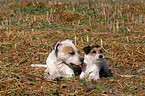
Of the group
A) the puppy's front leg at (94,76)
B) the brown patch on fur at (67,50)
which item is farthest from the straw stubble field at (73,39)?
the brown patch on fur at (67,50)

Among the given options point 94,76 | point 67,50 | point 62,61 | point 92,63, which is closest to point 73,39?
point 62,61

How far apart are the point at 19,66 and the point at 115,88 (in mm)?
2883

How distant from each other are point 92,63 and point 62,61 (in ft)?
2.43

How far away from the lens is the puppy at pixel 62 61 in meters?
4.67

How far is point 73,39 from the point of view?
7520 mm

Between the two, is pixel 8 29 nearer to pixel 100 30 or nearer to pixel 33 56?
pixel 33 56

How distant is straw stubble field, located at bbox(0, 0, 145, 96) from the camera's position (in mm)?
4355

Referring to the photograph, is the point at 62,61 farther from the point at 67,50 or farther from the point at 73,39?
the point at 73,39

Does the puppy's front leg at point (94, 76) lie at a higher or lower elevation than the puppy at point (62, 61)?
lower

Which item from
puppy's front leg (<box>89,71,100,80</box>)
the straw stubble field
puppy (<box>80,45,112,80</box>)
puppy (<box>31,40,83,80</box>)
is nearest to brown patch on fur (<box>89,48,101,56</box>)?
puppy (<box>80,45,112,80</box>)

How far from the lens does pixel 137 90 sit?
13.5 feet

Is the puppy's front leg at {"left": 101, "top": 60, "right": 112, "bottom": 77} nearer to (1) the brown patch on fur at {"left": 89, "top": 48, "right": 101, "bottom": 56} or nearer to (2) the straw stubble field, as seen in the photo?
(2) the straw stubble field

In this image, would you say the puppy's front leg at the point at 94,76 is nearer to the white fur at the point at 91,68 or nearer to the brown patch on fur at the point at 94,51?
the white fur at the point at 91,68

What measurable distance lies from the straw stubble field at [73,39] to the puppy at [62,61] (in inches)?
7.2
